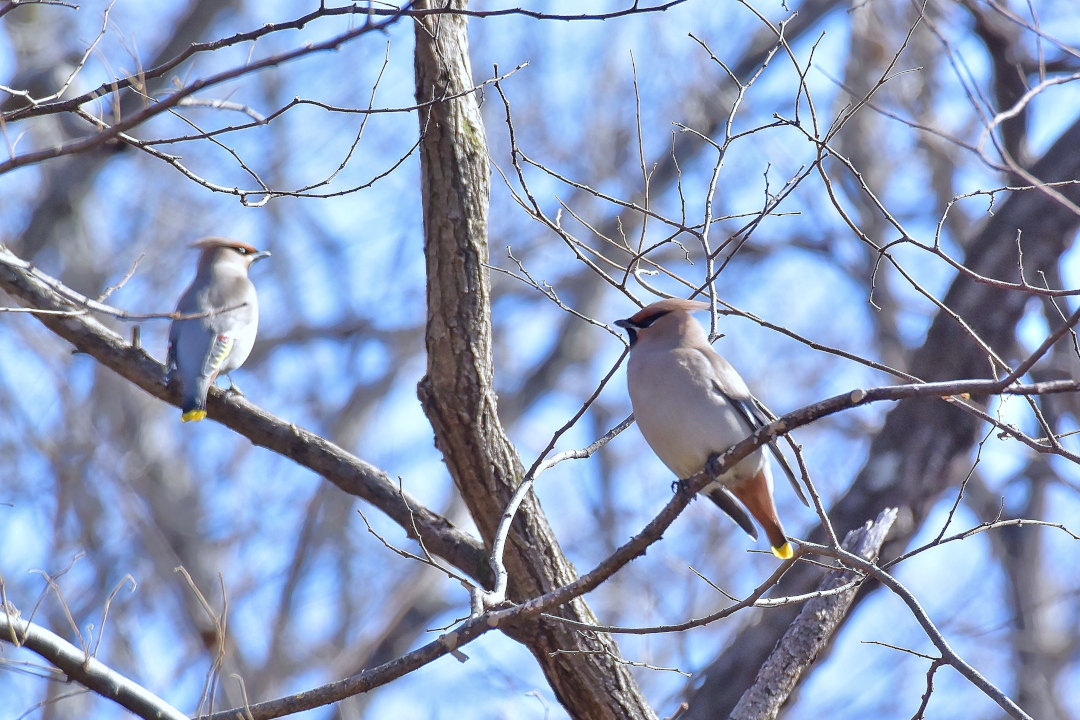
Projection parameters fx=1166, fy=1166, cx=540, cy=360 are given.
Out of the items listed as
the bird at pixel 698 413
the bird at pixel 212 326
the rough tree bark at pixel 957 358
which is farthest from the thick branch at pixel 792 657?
the bird at pixel 212 326

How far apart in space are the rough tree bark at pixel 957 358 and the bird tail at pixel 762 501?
46.7 inches

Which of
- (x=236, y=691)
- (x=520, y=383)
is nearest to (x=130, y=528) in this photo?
(x=236, y=691)

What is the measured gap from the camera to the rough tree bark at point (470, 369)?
14.0 feet

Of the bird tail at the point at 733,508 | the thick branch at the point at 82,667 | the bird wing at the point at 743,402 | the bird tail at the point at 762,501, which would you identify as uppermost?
the bird wing at the point at 743,402

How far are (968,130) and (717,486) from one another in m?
6.61

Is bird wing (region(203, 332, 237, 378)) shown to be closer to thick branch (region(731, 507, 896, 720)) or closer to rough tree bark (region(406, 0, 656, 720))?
rough tree bark (region(406, 0, 656, 720))

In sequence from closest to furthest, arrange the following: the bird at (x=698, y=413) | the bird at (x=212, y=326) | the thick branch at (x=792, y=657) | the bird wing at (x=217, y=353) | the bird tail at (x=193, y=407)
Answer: the thick branch at (x=792, y=657) → the bird at (x=698, y=413) → the bird tail at (x=193, y=407) → the bird at (x=212, y=326) → the bird wing at (x=217, y=353)

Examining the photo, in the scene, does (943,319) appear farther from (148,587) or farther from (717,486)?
(148,587)

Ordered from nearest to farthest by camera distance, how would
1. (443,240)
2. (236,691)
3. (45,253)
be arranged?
(443,240) → (236,691) → (45,253)

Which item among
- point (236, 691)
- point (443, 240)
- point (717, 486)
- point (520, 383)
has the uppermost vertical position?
point (520, 383)

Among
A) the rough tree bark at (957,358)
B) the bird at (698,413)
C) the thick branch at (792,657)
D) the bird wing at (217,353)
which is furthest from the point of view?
the rough tree bark at (957,358)

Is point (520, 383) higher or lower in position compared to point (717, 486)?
higher

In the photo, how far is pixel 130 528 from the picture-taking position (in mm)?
10383

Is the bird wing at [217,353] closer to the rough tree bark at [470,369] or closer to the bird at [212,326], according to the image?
the bird at [212,326]
